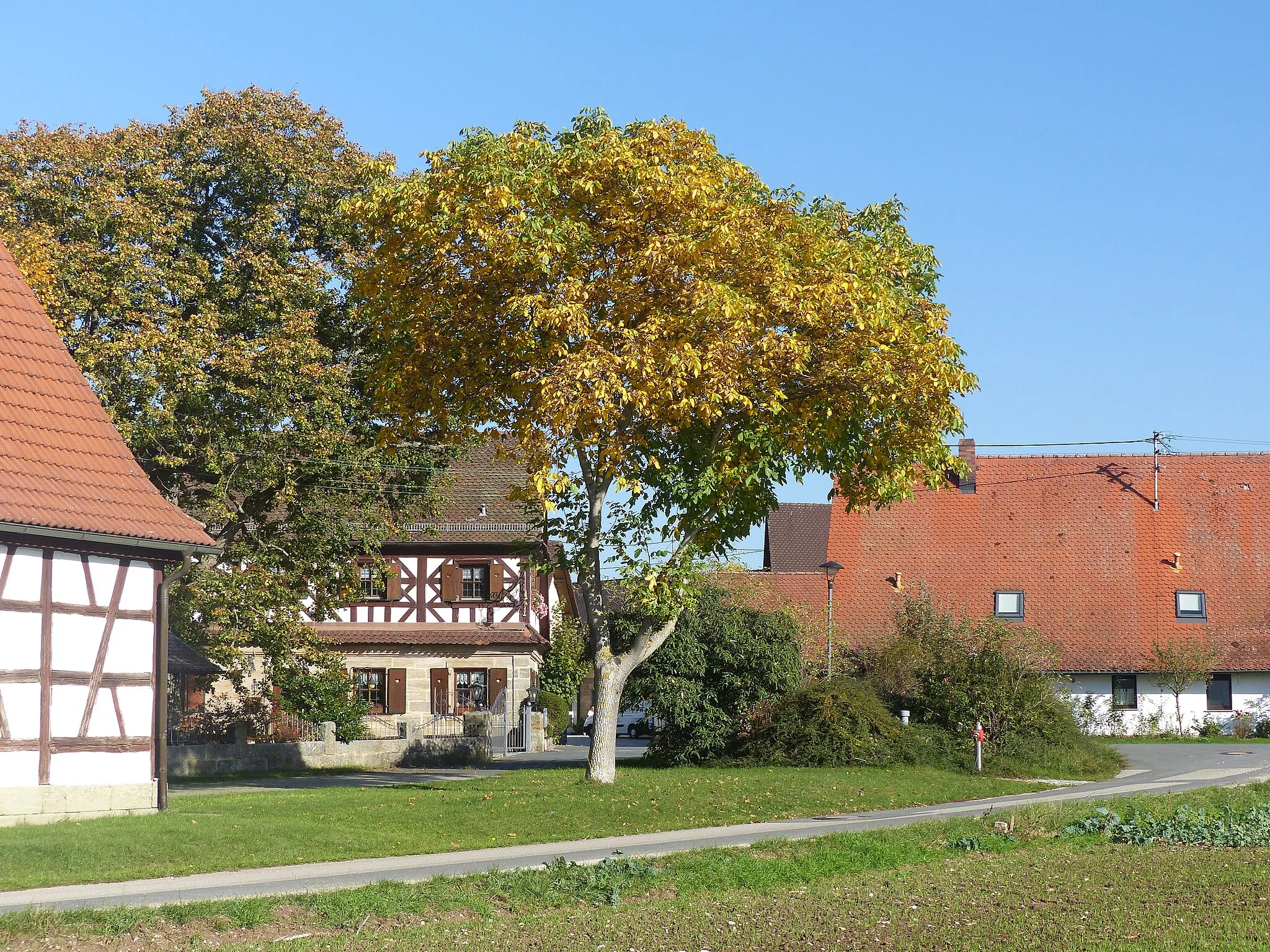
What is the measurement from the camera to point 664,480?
71.4 ft

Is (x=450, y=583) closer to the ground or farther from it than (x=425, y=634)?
→ farther from it

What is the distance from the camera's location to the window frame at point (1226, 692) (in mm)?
42531

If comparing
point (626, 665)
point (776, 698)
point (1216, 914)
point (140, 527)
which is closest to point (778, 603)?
point (776, 698)

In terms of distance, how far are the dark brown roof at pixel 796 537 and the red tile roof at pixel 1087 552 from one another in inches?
496

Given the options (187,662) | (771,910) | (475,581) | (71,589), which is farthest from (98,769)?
(475,581)

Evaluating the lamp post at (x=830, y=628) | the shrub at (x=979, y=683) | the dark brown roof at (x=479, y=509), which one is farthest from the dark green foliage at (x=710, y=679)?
the dark brown roof at (x=479, y=509)

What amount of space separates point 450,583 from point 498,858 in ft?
94.5

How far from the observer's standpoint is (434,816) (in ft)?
62.6

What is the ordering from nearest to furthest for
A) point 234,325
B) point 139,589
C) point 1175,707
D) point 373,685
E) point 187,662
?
point 139,589 → point 234,325 → point 187,662 → point 1175,707 → point 373,685

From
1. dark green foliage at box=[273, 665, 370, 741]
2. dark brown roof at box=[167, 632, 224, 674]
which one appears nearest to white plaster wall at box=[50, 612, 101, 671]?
dark brown roof at box=[167, 632, 224, 674]

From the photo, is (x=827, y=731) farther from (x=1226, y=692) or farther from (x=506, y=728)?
(x=1226, y=692)

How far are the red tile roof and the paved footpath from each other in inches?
668

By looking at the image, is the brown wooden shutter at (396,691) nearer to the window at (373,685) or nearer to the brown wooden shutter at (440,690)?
the window at (373,685)

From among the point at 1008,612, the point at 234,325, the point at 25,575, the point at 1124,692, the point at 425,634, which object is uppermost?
the point at 234,325
